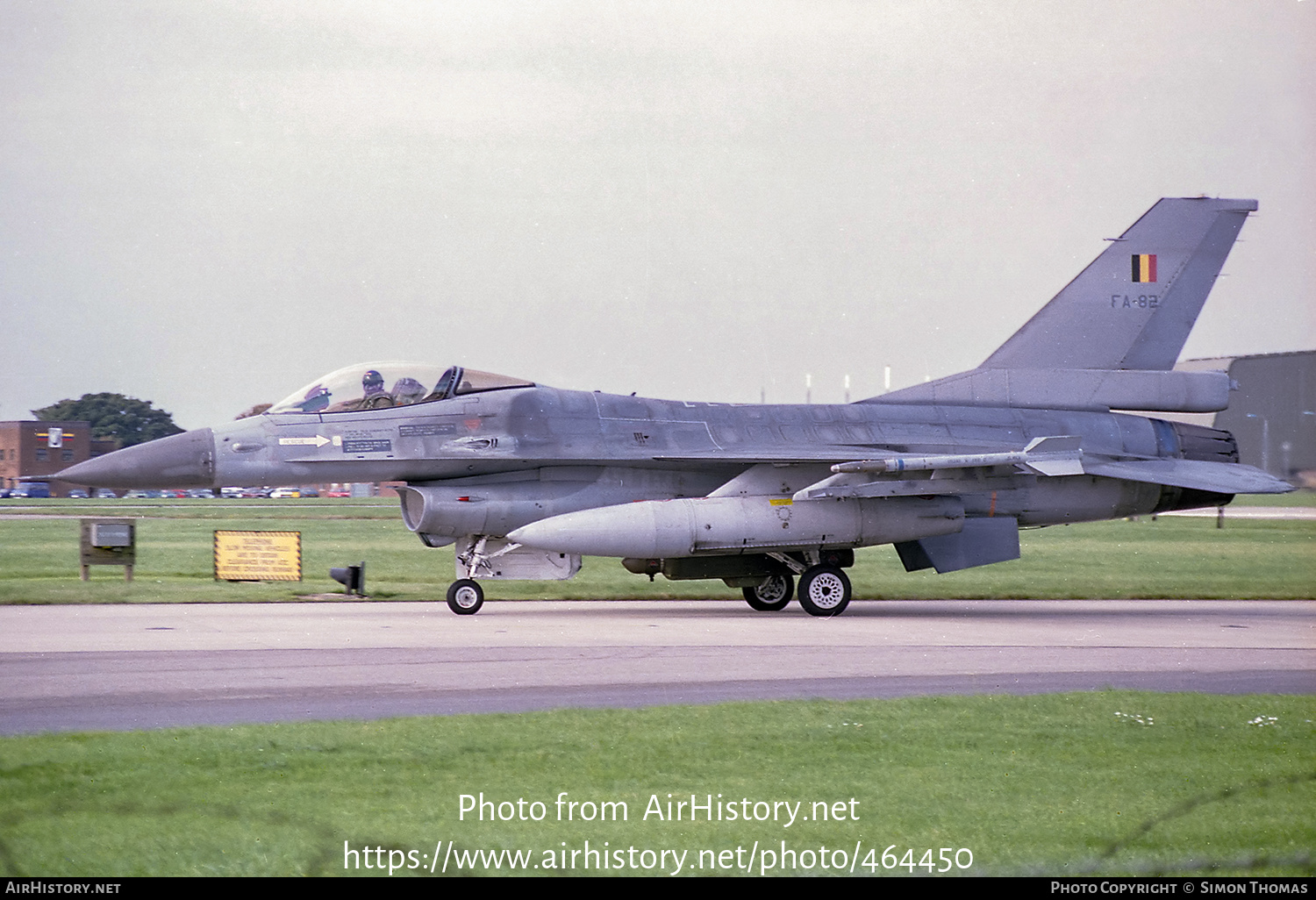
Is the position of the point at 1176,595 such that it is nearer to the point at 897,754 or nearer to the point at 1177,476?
the point at 1177,476

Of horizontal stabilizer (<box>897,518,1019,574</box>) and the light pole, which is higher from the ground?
the light pole

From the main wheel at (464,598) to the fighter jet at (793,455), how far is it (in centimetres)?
2

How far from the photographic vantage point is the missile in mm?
14648

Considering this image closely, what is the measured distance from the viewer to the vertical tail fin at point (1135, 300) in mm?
18438

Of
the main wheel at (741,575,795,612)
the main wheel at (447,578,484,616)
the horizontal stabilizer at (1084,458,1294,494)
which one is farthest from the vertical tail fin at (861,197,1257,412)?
the main wheel at (447,578,484,616)

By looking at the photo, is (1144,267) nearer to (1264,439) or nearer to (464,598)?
(464,598)

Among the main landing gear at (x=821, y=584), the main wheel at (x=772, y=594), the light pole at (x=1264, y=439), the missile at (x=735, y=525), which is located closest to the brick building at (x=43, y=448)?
the missile at (x=735, y=525)

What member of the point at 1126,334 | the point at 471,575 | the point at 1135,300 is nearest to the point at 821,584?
the point at 471,575

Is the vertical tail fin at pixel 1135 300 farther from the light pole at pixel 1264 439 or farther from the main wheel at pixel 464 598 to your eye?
the light pole at pixel 1264 439

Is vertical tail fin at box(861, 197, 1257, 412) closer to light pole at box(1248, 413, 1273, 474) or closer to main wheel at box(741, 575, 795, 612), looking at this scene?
main wheel at box(741, 575, 795, 612)

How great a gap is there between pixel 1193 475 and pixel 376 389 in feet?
34.5

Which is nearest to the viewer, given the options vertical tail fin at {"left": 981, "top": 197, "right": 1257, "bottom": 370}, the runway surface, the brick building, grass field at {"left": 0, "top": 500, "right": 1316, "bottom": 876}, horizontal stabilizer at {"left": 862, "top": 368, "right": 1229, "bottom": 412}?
grass field at {"left": 0, "top": 500, "right": 1316, "bottom": 876}

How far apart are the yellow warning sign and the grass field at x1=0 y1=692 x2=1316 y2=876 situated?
520 inches
